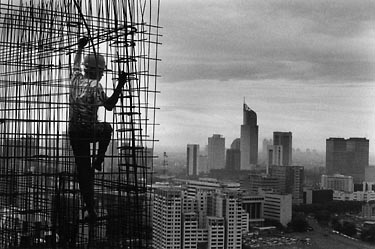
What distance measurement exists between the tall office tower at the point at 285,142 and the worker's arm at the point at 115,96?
358 inches

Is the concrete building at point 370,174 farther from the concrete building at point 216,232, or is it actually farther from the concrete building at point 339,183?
the concrete building at point 216,232

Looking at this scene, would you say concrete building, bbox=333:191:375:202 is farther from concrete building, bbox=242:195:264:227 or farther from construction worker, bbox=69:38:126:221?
construction worker, bbox=69:38:126:221

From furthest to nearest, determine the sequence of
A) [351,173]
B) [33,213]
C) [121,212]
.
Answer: [351,173]
[33,213]
[121,212]

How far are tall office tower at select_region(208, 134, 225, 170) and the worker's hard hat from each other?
316 inches

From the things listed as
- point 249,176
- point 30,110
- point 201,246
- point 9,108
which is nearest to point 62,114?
point 30,110

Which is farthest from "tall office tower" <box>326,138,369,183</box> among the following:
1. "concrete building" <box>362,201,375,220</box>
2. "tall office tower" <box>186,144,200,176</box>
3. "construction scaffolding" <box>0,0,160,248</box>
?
"construction scaffolding" <box>0,0,160,248</box>

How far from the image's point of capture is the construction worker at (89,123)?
1537mm

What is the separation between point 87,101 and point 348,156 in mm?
9172

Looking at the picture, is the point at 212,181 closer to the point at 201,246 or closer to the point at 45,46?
the point at 201,246

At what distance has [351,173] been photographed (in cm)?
1043

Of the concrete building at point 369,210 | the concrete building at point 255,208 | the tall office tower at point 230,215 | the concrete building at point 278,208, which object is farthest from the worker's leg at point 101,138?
the concrete building at point 369,210

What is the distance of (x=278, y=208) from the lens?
10188mm

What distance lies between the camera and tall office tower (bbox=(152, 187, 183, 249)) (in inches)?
262

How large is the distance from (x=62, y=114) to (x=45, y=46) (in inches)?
14.5
